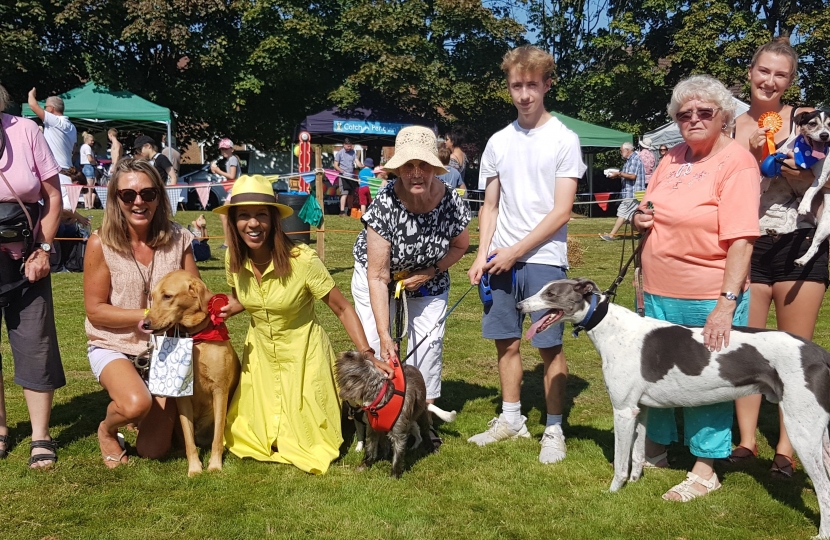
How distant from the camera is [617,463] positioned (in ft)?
13.3

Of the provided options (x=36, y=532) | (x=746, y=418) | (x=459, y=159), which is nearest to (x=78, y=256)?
(x=459, y=159)

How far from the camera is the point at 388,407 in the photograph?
13.5 ft

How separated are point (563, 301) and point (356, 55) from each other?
91.6 ft

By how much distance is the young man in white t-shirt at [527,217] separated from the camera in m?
4.27

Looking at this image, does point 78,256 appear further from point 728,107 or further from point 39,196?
point 728,107

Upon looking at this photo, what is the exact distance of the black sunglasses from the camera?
427 centimetres

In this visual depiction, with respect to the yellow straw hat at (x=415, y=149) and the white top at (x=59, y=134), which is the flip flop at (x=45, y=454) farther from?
the white top at (x=59, y=134)

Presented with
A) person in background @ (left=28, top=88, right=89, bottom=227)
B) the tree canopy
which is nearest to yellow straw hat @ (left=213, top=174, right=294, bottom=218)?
person in background @ (left=28, top=88, right=89, bottom=227)

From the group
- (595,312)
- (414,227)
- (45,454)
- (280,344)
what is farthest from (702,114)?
(45,454)

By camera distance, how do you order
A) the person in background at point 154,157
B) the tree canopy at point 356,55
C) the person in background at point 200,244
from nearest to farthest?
the person in background at point 200,244 < the person in background at point 154,157 < the tree canopy at point 356,55

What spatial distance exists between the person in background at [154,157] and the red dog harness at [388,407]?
10.7 metres

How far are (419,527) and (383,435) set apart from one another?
36.4 inches

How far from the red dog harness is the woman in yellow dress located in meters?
0.24

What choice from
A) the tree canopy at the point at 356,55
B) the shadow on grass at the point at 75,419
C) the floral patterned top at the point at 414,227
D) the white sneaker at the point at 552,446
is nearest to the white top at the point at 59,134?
the shadow on grass at the point at 75,419
